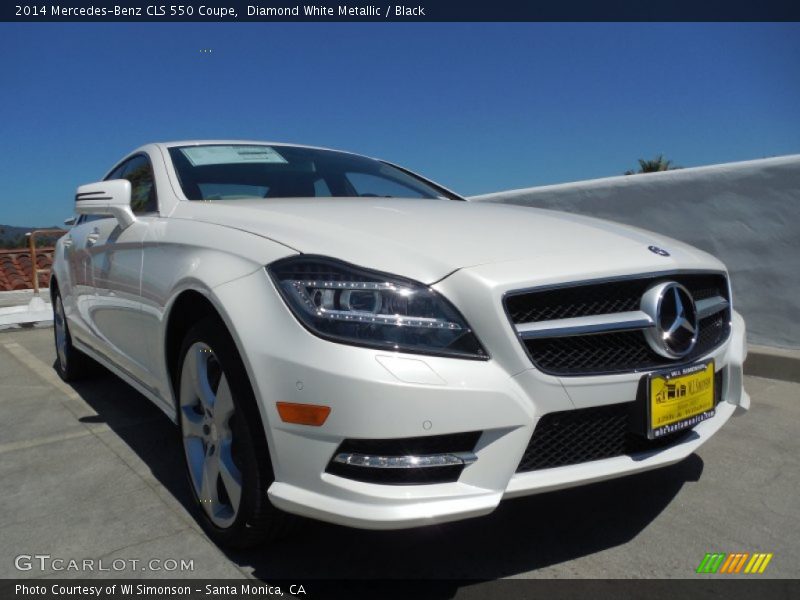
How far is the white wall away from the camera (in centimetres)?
443

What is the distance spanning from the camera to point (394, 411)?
5.71 ft

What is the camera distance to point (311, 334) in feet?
5.96

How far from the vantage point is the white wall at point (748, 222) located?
4426 millimetres

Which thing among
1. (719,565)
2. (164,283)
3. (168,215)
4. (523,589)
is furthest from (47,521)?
(719,565)

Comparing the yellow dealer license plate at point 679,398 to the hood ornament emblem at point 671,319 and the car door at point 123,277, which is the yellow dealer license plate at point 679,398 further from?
the car door at point 123,277

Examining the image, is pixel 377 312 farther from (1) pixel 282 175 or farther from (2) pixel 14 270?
(2) pixel 14 270

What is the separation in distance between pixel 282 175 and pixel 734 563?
243cm

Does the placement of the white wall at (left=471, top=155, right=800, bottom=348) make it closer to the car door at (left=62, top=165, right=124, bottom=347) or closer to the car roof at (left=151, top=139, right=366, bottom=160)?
the car roof at (left=151, top=139, right=366, bottom=160)

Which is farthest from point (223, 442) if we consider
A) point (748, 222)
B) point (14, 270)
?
point (14, 270)

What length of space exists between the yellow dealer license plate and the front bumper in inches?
4.3

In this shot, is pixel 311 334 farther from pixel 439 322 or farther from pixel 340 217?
pixel 340 217

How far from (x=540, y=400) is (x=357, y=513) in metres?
0.57

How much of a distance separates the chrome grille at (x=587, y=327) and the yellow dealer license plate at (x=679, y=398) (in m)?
0.05

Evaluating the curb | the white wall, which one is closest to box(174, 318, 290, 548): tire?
the curb
